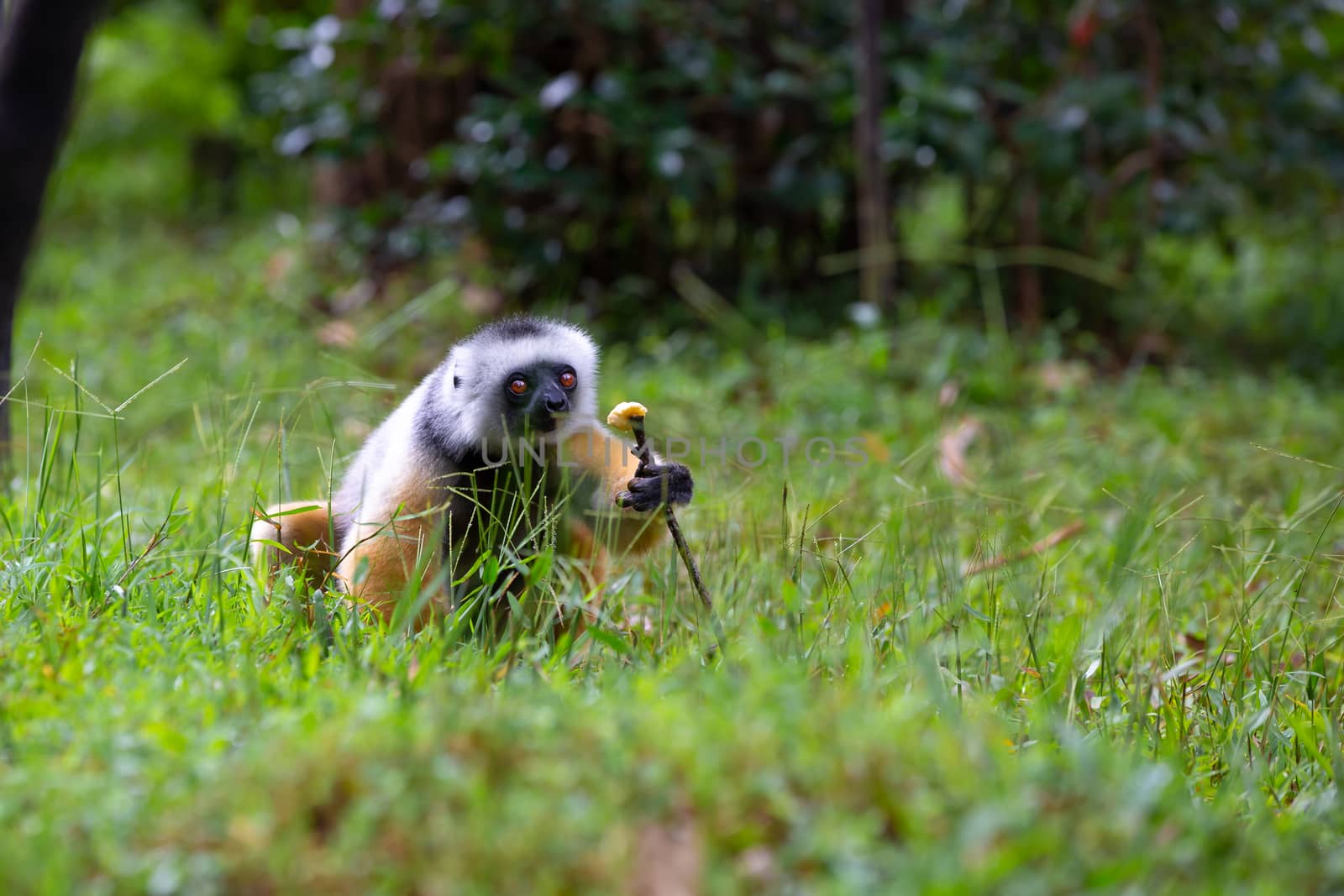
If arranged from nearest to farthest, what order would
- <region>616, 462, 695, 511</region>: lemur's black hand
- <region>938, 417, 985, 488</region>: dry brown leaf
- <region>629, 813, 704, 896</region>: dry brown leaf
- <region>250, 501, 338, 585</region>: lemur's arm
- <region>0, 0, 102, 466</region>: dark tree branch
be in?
<region>629, 813, 704, 896</region>: dry brown leaf
<region>616, 462, 695, 511</region>: lemur's black hand
<region>250, 501, 338, 585</region>: lemur's arm
<region>0, 0, 102, 466</region>: dark tree branch
<region>938, 417, 985, 488</region>: dry brown leaf

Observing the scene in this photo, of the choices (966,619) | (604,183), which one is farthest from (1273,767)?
(604,183)

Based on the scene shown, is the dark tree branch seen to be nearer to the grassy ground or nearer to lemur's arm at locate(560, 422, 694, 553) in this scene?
the grassy ground

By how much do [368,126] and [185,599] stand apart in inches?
192

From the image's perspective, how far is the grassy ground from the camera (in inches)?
63.3

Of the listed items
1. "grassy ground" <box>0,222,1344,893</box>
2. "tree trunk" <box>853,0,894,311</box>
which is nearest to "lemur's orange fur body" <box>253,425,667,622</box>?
"grassy ground" <box>0,222,1344,893</box>

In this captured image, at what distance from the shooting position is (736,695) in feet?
6.26

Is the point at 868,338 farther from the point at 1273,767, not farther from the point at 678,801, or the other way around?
the point at 678,801

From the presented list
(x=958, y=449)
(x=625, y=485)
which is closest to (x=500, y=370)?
(x=625, y=485)

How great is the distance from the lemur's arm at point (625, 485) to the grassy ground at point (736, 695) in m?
0.16

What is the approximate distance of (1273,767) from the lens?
101 inches

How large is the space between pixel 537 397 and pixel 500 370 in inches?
5.3

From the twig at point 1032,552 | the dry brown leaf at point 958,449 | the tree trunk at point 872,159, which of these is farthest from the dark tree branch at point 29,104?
the tree trunk at point 872,159

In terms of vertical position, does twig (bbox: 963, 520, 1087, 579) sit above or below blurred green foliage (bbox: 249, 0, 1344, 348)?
below

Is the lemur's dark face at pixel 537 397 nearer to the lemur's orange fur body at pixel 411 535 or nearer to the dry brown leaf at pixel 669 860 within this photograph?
Answer: the lemur's orange fur body at pixel 411 535
